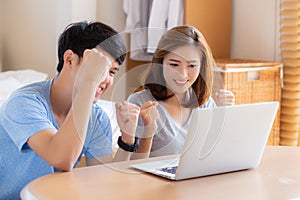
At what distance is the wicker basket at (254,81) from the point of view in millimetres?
2910

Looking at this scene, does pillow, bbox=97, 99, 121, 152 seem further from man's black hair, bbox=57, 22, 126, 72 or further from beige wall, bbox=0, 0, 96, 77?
beige wall, bbox=0, 0, 96, 77

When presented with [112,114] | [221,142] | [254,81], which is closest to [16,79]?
[254,81]

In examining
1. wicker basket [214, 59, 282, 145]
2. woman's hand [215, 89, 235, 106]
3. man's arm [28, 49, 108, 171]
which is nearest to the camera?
man's arm [28, 49, 108, 171]

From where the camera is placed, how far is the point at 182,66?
53.1 inches

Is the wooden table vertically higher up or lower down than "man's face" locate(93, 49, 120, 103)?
lower down

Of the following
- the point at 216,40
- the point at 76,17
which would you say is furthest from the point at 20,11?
the point at 216,40

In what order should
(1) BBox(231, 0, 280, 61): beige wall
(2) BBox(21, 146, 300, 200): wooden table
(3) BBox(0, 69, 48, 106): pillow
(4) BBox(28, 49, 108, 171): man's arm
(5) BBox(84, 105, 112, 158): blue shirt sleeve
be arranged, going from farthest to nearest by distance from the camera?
(1) BBox(231, 0, 280, 61): beige wall < (3) BBox(0, 69, 48, 106): pillow < (5) BBox(84, 105, 112, 158): blue shirt sleeve < (4) BBox(28, 49, 108, 171): man's arm < (2) BBox(21, 146, 300, 200): wooden table

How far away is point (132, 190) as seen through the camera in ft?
3.91

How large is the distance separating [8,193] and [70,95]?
1.02 feet

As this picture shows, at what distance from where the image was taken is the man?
1.32 metres

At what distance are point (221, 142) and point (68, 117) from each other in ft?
1.23

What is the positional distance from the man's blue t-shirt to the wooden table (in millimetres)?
142

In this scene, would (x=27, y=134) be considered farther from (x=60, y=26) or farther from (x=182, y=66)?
(x=60, y=26)

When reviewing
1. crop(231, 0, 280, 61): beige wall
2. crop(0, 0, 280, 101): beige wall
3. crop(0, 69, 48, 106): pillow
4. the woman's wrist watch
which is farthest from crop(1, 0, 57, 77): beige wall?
the woman's wrist watch
